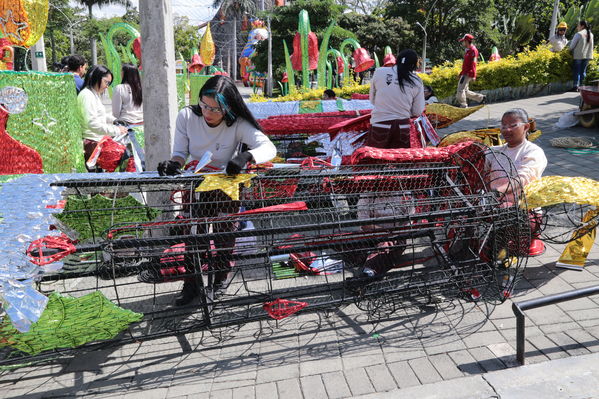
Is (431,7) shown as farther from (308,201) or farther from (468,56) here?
(308,201)

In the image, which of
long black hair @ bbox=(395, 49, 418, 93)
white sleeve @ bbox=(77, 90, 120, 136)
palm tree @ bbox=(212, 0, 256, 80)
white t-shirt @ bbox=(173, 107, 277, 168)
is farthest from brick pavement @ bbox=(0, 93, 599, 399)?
palm tree @ bbox=(212, 0, 256, 80)

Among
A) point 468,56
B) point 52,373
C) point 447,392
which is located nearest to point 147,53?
point 52,373

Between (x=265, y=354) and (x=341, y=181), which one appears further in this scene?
(x=341, y=181)

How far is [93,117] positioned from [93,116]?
0.01 meters

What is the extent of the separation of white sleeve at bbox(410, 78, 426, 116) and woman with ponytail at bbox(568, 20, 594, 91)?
30.1 feet

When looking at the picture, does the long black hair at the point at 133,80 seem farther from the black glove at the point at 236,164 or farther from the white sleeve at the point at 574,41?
the white sleeve at the point at 574,41

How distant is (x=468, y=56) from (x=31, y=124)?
28.3 feet

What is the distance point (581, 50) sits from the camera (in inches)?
460

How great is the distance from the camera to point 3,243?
7.49ft

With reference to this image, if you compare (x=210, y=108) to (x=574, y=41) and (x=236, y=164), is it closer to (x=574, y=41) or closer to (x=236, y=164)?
(x=236, y=164)

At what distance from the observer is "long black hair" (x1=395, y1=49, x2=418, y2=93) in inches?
176

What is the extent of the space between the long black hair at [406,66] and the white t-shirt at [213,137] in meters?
1.86

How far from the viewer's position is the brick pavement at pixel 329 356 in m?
2.59

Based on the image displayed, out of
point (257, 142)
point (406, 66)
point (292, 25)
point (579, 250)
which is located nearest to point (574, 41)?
point (406, 66)
